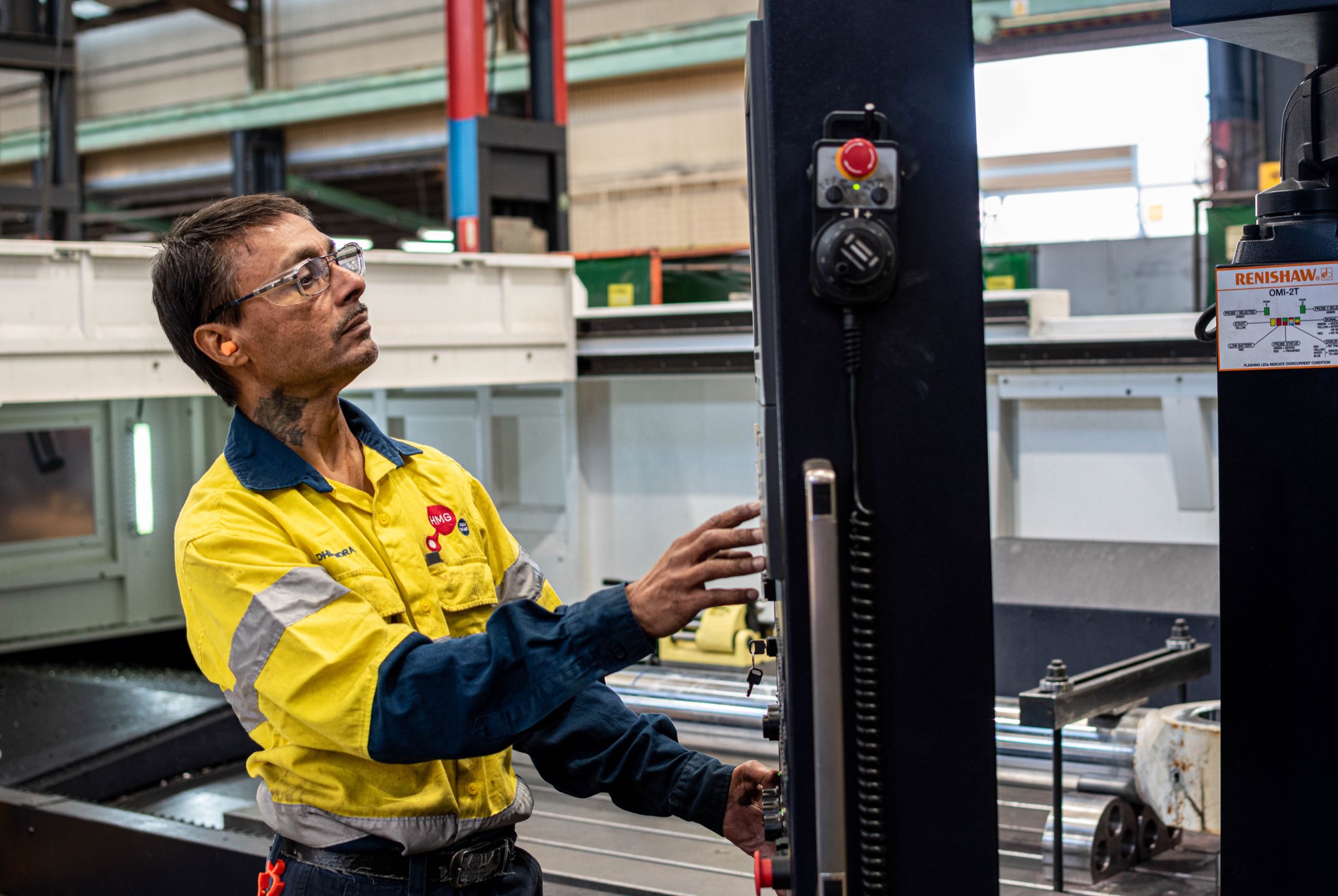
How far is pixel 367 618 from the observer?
58.3 inches

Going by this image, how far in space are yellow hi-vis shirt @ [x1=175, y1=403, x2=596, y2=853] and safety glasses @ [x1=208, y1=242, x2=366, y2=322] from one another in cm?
17

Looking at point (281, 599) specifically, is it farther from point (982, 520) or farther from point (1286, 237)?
point (1286, 237)

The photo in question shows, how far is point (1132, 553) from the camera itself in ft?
16.5

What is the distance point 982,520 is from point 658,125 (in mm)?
11288

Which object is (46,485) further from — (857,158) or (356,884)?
(857,158)

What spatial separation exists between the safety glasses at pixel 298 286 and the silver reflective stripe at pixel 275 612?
43 cm

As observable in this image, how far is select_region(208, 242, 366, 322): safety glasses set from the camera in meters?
1.73

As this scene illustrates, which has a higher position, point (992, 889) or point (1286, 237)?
point (1286, 237)

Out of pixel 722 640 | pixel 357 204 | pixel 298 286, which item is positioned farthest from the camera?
pixel 357 204

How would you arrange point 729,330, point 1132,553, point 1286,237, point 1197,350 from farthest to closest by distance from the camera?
1. point 729,330
2. point 1197,350
3. point 1132,553
4. point 1286,237

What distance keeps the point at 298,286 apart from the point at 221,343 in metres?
0.14

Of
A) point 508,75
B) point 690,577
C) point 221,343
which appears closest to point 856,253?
point 690,577

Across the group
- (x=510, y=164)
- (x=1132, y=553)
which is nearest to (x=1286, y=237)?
(x=1132, y=553)

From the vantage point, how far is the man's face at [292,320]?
1.74 meters
